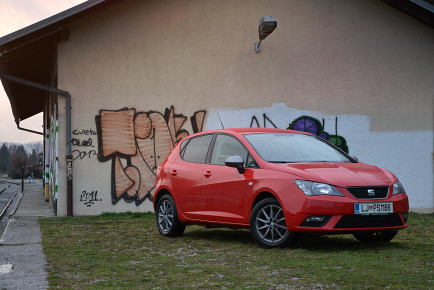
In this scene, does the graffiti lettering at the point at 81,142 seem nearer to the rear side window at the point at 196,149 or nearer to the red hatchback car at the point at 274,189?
the red hatchback car at the point at 274,189

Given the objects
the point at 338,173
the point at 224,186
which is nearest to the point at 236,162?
the point at 224,186

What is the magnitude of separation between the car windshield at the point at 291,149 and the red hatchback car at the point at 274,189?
1cm

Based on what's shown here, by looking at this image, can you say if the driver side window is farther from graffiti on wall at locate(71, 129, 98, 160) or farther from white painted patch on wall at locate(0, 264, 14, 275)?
graffiti on wall at locate(71, 129, 98, 160)

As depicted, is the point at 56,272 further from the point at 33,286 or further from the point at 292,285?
the point at 292,285

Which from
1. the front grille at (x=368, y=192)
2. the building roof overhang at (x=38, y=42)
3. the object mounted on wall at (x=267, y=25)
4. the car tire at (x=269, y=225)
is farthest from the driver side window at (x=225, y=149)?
the building roof overhang at (x=38, y=42)

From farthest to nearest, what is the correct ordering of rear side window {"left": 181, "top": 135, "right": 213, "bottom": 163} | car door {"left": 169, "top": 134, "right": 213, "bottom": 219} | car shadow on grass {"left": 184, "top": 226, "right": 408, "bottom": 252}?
rear side window {"left": 181, "top": 135, "right": 213, "bottom": 163} → car door {"left": 169, "top": 134, "right": 213, "bottom": 219} → car shadow on grass {"left": 184, "top": 226, "right": 408, "bottom": 252}

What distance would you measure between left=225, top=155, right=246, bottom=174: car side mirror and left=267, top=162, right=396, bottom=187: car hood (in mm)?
382

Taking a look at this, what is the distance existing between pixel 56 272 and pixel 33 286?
0.77m

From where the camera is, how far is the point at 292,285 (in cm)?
551

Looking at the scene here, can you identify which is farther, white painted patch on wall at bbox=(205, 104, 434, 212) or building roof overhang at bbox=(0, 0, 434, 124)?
white painted patch on wall at bbox=(205, 104, 434, 212)

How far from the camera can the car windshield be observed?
8.38 meters

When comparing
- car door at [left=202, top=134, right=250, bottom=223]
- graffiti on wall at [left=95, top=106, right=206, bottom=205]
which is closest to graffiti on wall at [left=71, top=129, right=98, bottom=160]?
graffiti on wall at [left=95, top=106, right=206, bottom=205]

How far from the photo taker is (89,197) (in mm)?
14305

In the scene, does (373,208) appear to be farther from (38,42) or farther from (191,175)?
(38,42)
